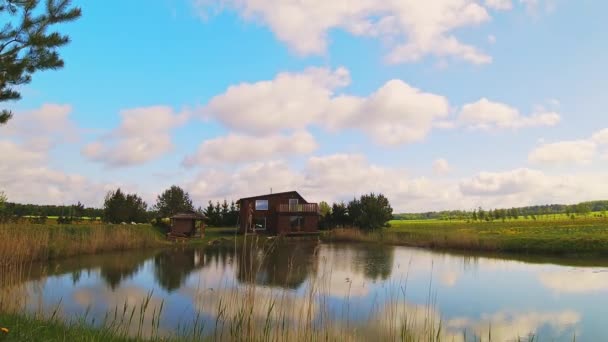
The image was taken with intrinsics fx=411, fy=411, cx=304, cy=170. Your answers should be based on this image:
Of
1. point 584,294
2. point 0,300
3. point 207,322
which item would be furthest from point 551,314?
point 0,300

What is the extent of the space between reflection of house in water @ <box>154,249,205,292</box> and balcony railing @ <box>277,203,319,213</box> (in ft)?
50.4

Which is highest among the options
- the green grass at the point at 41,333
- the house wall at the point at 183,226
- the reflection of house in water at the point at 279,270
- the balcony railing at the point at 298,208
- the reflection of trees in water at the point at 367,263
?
the balcony railing at the point at 298,208

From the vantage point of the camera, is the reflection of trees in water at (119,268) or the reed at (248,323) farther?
the reflection of trees in water at (119,268)

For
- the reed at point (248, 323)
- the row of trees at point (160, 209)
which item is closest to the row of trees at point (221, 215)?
the row of trees at point (160, 209)

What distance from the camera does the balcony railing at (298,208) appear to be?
40.6 m

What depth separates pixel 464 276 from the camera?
662 inches

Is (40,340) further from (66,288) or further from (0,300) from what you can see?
(66,288)

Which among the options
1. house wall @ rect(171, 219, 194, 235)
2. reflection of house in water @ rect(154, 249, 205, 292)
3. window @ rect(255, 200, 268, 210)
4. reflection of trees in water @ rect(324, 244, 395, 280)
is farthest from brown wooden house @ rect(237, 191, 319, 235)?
reflection of trees in water @ rect(324, 244, 395, 280)

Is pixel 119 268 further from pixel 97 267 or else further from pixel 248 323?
pixel 248 323

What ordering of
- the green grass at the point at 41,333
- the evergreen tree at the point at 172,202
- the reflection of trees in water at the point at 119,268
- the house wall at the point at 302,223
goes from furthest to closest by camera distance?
the evergreen tree at the point at 172,202, the house wall at the point at 302,223, the reflection of trees in water at the point at 119,268, the green grass at the point at 41,333

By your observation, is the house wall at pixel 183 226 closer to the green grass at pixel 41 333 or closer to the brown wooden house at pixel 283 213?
the brown wooden house at pixel 283 213

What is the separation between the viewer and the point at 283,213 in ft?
132

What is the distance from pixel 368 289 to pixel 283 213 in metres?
27.5

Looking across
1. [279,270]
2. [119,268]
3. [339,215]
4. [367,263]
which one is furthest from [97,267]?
[339,215]
